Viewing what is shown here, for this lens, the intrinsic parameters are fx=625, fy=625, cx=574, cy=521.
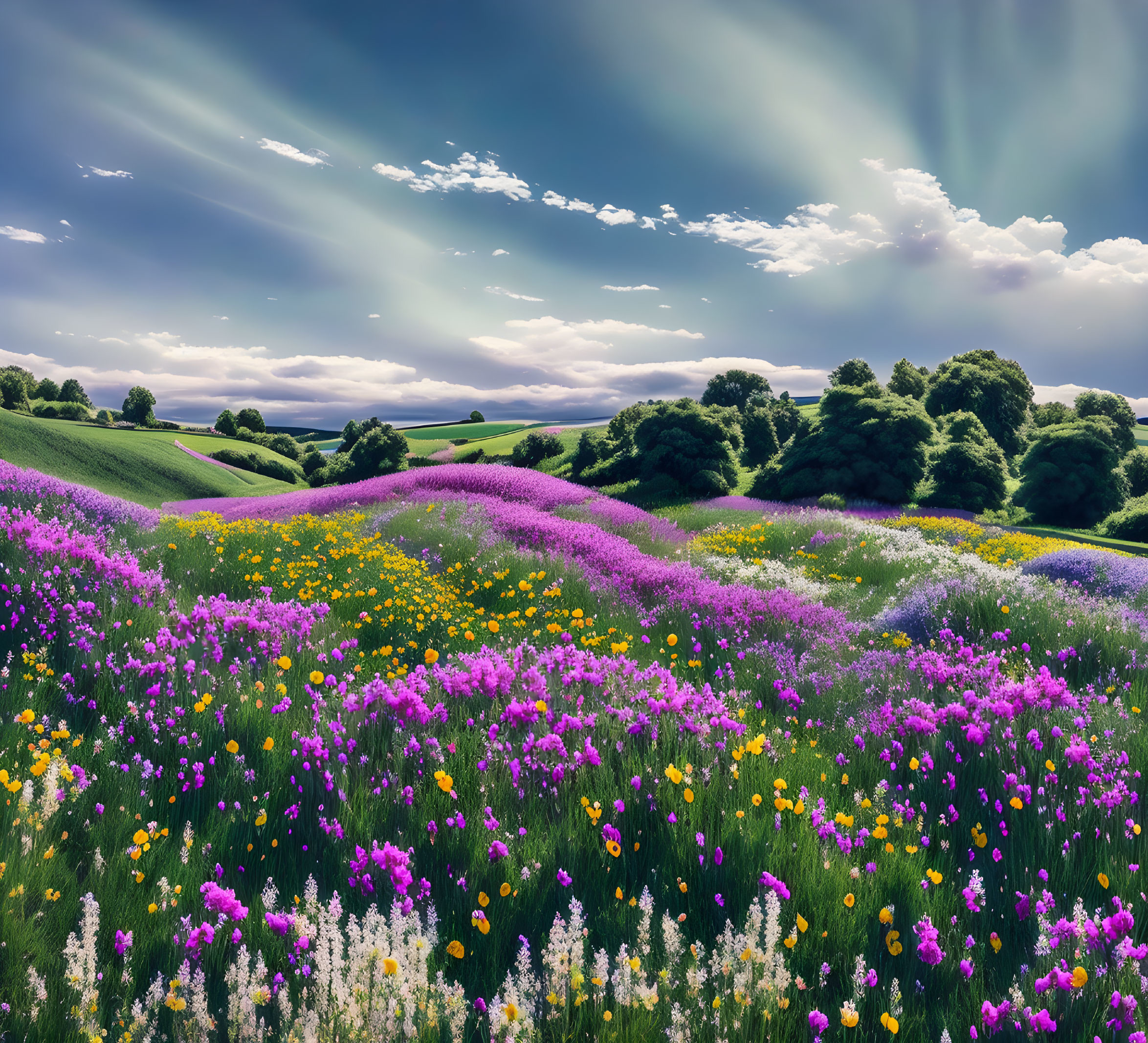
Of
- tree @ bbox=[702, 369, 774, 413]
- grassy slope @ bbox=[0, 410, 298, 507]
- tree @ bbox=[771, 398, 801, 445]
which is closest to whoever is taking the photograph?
grassy slope @ bbox=[0, 410, 298, 507]

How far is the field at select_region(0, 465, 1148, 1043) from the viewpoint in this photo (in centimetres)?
217

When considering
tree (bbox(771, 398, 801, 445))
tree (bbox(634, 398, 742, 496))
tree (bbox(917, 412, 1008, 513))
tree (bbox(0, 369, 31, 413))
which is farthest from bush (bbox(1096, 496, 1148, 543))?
tree (bbox(0, 369, 31, 413))

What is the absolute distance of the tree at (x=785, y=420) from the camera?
56938 millimetres

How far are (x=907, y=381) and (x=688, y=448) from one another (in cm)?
4679

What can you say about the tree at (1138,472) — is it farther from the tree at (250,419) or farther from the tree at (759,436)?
the tree at (250,419)

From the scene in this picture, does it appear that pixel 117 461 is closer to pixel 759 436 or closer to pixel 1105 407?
pixel 759 436

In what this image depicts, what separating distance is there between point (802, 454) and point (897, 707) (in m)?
27.2

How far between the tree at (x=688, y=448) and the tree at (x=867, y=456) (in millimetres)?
3010

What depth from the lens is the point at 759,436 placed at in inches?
1917

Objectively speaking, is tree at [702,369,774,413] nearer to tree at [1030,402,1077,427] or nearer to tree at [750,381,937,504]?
tree at [1030,402,1077,427]

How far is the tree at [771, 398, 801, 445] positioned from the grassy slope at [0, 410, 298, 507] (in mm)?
41924

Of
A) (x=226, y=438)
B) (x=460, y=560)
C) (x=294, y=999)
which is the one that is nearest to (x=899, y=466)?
(x=460, y=560)

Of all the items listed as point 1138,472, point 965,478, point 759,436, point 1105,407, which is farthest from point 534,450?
point 1105,407

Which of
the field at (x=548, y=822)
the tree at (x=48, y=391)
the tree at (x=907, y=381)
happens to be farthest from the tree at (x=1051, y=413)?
the tree at (x=48, y=391)
